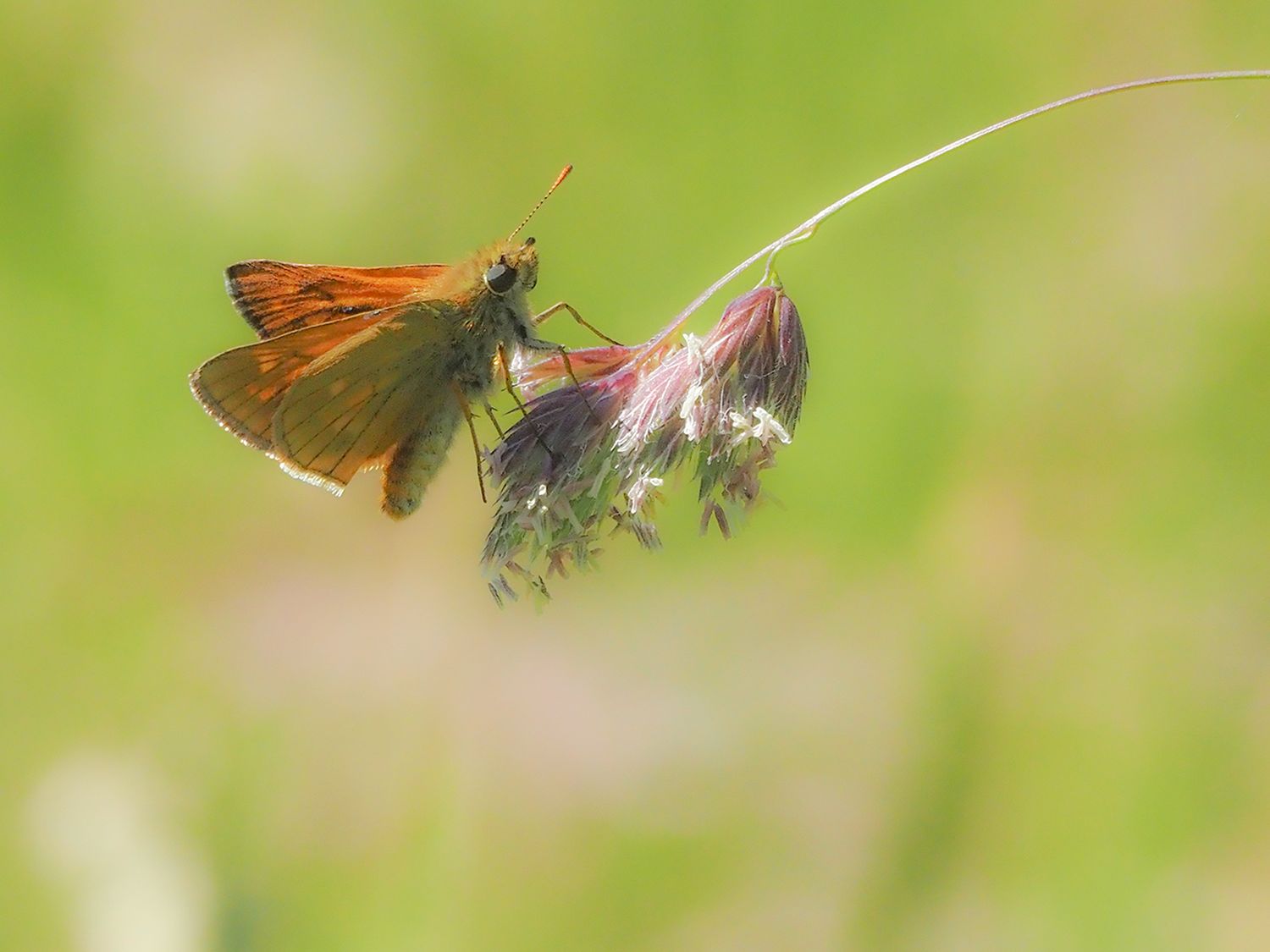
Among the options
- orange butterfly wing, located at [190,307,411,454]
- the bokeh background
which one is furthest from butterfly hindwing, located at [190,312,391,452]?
the bokeh background

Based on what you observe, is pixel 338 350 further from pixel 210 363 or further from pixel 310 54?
pixel 310 54

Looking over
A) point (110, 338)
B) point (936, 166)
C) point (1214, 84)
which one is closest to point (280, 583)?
point (110, 338)

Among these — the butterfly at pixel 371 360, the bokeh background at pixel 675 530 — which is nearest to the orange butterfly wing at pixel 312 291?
the butterfly at pixel 371 360

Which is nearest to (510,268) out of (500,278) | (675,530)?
(500,278)

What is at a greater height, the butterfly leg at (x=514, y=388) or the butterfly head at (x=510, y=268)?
the butterfly head at (x=510, y=268)

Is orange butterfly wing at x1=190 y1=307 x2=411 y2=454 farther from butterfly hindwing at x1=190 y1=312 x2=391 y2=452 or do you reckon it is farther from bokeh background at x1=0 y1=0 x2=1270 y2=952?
bokeh background at x1=0 y1=0 x2=1270 y2=952

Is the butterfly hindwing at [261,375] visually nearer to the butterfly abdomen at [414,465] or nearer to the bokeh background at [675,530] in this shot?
the butterfly abdomen at [414,465]
